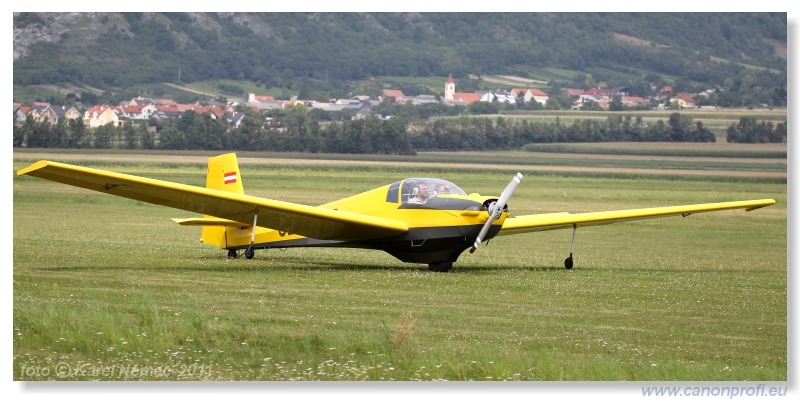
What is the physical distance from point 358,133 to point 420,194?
2812 centimetres

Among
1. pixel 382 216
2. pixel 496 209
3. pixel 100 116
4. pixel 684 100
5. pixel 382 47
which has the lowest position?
pixel 382 216

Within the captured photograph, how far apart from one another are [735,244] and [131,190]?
52.2 ft

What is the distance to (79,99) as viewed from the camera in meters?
39.2

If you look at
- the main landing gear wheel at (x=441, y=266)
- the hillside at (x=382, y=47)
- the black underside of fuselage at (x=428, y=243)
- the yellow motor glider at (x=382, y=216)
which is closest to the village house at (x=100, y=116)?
the hillside at (x=382, y=47)

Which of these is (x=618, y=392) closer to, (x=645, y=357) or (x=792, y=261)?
(x=645, y=357)

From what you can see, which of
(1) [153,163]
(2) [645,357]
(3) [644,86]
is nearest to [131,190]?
(2) [645,357]

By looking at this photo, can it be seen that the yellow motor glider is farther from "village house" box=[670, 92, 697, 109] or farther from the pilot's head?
Result: "village house" box=[670, 92, 697, 109]

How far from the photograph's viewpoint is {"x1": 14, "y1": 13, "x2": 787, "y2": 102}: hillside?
22.8m

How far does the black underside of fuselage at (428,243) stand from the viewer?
1922 cm

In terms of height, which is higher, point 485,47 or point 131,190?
point 485,47

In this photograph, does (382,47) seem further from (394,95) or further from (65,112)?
(394,95)

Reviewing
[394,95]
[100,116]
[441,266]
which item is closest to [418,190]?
[441,266]

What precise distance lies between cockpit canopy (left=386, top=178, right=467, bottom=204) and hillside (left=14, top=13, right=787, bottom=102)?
10.7ft

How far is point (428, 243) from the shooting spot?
1964 centimetres
